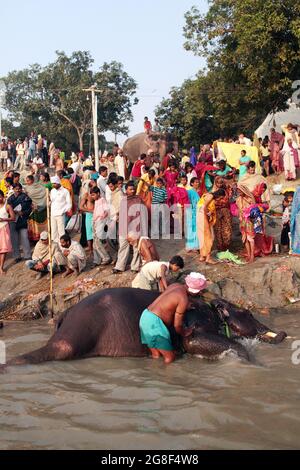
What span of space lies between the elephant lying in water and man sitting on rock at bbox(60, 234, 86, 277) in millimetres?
4140

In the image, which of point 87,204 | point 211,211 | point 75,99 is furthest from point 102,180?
point 75,99

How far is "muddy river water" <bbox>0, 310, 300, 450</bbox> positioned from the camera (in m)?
5.22

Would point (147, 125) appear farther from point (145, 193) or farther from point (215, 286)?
point (215, 286)

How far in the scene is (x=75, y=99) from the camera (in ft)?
132

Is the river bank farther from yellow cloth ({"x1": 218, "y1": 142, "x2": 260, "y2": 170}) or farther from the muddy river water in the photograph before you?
yellow cloth ({"x1": 218, "y1": 142, "x2": 260, "y2": 170})

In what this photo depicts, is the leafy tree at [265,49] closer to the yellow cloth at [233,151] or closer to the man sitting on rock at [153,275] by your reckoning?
the yellow cloth at [233,151]

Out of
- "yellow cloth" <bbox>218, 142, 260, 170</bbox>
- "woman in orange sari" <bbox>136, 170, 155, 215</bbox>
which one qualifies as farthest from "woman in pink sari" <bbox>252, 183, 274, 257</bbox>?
"yellow cloth" <bbox>218, 142, 260, 170</bbox>

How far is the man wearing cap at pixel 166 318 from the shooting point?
24.4 ft

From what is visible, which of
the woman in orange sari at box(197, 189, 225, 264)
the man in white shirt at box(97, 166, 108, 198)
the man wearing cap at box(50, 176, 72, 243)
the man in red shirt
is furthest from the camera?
the man in red shirt

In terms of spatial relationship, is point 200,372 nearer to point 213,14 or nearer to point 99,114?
point 213,14

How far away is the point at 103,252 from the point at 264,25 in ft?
28.0

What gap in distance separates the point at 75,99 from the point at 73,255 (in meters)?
29.6
